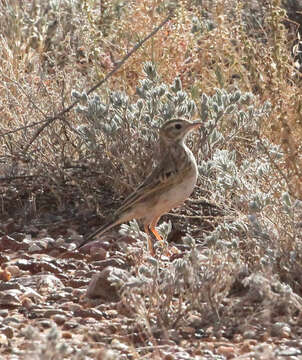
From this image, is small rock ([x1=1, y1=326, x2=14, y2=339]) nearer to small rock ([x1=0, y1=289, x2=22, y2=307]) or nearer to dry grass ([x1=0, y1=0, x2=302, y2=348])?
small rock ([x1=0, y1=289, x2=22, y2=307])

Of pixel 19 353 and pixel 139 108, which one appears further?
pixel 139 108

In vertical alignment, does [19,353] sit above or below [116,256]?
below

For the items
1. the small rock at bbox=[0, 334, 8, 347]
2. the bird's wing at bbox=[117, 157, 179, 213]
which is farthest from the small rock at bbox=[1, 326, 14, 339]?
the bird's wing at bbox=[117, 157, 179, 213]

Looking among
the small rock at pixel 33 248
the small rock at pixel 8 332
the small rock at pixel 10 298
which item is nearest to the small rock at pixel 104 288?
the small rock at pixel 10 298

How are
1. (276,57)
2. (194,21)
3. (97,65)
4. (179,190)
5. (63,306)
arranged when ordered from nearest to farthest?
(63,306)
(179,190)
(276,57)
(97,65)
(194,21)

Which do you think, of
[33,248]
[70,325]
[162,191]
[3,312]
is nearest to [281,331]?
[70,325]

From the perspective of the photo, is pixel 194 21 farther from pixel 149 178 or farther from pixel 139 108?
pixel 149 178

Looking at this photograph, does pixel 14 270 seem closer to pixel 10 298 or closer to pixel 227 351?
pixel 10 298

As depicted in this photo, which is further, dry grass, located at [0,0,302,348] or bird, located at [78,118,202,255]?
bird, located at [78,118,202,255]

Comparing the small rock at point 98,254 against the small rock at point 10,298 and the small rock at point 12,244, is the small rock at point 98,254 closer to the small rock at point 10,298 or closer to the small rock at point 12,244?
the small rock at point 12,244

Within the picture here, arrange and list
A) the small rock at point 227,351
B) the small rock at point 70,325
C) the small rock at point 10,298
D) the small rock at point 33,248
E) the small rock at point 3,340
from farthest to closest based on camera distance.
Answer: the small rock at point 33,248 < the small rock at point 10,298 < the small rock at point 70,325 < the small rock at point 3,340 < the small rock at point 227,351

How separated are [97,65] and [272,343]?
160 inches

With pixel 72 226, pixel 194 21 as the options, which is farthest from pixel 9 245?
pixel 194 21

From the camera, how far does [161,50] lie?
8.16 meters
